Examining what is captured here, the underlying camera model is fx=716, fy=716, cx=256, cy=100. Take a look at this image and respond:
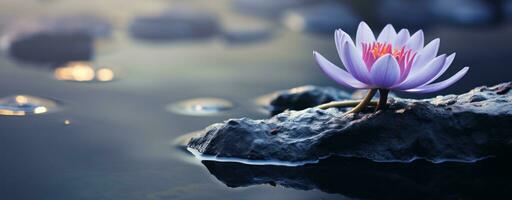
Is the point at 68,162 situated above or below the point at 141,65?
below

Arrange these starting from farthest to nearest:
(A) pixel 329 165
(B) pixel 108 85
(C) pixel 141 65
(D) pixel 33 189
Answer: (C) pixel 141 65
(B) pixel 108 85
(A) pixel 329 165
(D) pixel 33 189

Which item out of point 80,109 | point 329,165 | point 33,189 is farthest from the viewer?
point 80,109

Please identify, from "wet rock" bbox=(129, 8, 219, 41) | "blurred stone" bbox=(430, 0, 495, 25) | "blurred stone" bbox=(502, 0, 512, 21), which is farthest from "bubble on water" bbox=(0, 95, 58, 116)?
"blurred stone" bbox=(502, 0, 512, 21)

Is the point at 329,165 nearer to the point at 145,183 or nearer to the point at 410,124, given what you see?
the point at 410,124

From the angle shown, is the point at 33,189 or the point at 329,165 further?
the point at 329,165

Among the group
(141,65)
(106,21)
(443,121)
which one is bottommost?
(443,121)

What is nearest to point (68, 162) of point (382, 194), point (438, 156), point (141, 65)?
point (382, 194)

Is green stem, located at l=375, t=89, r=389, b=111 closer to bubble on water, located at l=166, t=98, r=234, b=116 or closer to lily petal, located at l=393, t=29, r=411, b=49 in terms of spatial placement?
lily petal, located at l=393, t=29, r=411, b=49
